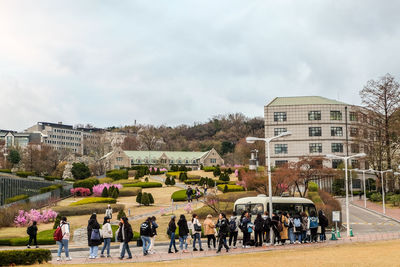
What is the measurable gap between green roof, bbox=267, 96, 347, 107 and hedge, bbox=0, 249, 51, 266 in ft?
206

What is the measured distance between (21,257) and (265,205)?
14.3 m

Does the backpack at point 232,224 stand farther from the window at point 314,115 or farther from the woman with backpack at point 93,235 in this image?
the window at point 314,115

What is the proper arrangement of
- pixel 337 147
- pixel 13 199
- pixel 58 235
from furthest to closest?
pixel 337 147
pixel 13 199
pixel 58 235

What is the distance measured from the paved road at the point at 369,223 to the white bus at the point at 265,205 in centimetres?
528

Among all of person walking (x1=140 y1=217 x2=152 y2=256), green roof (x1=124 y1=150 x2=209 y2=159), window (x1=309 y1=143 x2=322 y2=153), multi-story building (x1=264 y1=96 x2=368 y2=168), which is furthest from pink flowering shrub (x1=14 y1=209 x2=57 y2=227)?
green roof (x1=124 y1=150 x2=209 y2=159)

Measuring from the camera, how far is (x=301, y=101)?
7794cm

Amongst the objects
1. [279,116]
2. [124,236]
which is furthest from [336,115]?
[124,236]

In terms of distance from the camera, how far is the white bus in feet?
89.3

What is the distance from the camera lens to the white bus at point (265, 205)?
27.2 metres

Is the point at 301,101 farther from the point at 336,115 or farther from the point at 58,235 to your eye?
the point at 58,235

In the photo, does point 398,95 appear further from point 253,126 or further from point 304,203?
point 253,126

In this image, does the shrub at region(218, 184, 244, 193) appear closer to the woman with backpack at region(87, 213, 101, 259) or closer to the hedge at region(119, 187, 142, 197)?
the hedge at region(119, 187, 142, 197)

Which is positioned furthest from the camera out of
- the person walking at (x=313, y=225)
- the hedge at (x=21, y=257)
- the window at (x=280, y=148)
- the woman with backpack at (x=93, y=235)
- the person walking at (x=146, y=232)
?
the window at (x=280, y=148)

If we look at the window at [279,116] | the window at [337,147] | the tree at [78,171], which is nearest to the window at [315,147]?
the window at [337,147]
